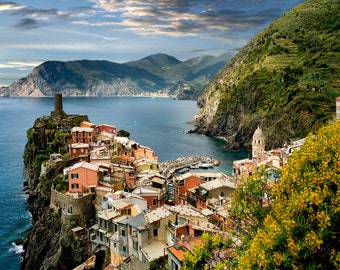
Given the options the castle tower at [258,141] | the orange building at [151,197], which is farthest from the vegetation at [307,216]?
the castle tower at [258,141]

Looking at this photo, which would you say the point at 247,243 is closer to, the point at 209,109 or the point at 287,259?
the point at 287,259

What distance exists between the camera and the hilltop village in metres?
25.9

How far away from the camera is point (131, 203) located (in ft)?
108

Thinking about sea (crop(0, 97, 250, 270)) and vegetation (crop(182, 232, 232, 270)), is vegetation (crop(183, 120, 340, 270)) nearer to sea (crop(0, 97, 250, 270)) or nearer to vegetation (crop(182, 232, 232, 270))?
vegetation (crop(182, 232, 232, 270))

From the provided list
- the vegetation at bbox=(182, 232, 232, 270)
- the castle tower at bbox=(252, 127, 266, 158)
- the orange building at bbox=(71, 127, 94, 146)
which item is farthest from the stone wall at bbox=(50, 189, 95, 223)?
the castle tower at bbox=(252, 127, 266, 158)

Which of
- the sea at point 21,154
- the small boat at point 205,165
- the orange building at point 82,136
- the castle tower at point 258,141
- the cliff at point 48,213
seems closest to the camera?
the cliff at point 48,213

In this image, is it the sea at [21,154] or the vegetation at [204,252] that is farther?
the sea at [21,154]

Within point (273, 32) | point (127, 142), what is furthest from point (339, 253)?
point (273, 32)

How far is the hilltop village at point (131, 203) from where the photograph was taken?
25906 mm

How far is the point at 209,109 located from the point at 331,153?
134 metres

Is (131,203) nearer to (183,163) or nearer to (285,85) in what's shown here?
(183,163)

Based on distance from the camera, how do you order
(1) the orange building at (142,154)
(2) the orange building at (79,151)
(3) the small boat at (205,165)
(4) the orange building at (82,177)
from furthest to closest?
1. (3) the small boat at (205,165)
2. (1) the orange building at (142,154)
3. (2) the orange building at (79,151)
4. (4) the orange building at (82,177)

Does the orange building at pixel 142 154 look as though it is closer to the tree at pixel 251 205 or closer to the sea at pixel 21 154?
the sea at pixel 21 154

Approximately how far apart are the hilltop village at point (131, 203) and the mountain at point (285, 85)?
39.3 metres
